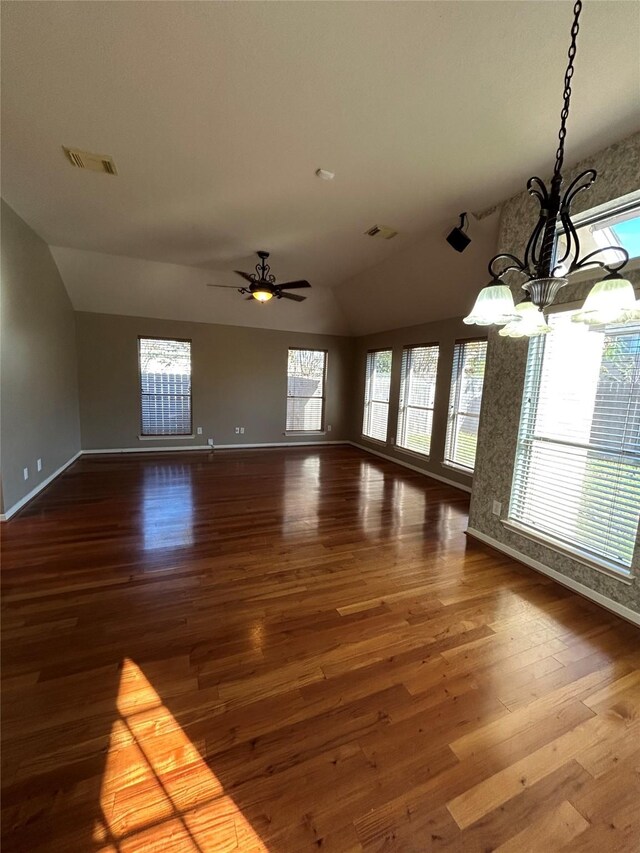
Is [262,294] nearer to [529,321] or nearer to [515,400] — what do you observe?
[515,400]

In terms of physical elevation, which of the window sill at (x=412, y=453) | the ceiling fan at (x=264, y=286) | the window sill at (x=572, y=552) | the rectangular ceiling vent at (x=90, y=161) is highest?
the rectangular ceiling vent at (x=90, y=161)

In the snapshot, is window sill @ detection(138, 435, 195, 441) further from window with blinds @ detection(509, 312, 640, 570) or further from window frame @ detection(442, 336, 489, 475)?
window with blinds @ detection(509, 312, 640, 570)

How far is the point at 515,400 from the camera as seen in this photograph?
2.96 meters

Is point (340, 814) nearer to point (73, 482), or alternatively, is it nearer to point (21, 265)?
point (73, 482)

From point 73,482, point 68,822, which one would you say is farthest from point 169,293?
point 68,822

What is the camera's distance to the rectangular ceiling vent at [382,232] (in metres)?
3.68

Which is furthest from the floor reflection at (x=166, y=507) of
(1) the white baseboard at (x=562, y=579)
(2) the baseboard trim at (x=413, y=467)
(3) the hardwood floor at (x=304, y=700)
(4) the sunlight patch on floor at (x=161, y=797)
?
(2) the baseboard trim at (x=413, y=467)

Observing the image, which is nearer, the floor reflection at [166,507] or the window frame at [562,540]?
the window frame at [562,540]

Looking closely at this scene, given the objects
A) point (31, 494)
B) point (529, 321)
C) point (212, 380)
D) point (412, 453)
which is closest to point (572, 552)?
point (529, 321)

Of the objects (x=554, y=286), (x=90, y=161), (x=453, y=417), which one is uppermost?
(x=90, y=161)

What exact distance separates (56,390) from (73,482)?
130 cm

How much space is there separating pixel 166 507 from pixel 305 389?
435 cm

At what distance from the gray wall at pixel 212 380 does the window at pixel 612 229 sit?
5.18m

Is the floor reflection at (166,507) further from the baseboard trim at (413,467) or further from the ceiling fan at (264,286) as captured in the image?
the baseboard trim at (413,467)
